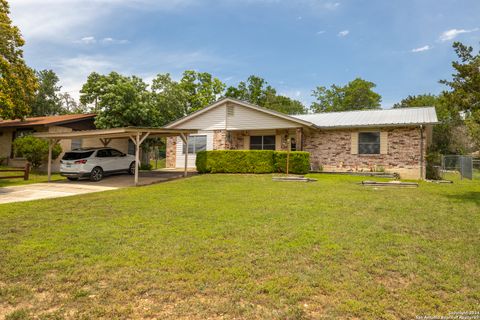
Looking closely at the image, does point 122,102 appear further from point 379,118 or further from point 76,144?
point 379,118

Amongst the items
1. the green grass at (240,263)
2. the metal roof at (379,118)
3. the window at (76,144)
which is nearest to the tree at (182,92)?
the window at (76,144)

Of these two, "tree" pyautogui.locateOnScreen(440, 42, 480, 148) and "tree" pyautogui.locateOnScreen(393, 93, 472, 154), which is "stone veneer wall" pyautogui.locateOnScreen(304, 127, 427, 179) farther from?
"tree" pyautogui.locateOnScreen(393, 93, 472, 154)

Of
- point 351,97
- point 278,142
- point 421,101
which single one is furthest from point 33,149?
point 421,101

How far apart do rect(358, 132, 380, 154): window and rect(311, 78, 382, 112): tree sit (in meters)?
32.5

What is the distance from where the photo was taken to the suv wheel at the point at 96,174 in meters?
14.5

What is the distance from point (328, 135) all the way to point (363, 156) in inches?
97.4

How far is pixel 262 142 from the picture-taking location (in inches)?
810

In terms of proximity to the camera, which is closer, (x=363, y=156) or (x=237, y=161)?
(x=237, y=161)

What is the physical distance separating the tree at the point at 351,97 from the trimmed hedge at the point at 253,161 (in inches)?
1425

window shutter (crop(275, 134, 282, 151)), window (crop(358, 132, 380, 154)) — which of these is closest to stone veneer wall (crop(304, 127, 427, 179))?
window (crop(358, 132, 380, 154))

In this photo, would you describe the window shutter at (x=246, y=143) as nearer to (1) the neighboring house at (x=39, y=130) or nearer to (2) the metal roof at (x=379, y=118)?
(2) the metal roof at (x=379, y=118)

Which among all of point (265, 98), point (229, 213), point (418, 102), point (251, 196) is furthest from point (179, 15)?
point (418, 102)

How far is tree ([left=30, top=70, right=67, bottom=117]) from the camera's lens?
3350cm

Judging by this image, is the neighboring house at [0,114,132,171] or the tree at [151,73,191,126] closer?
the neighboring house at [0,114,132,171]
